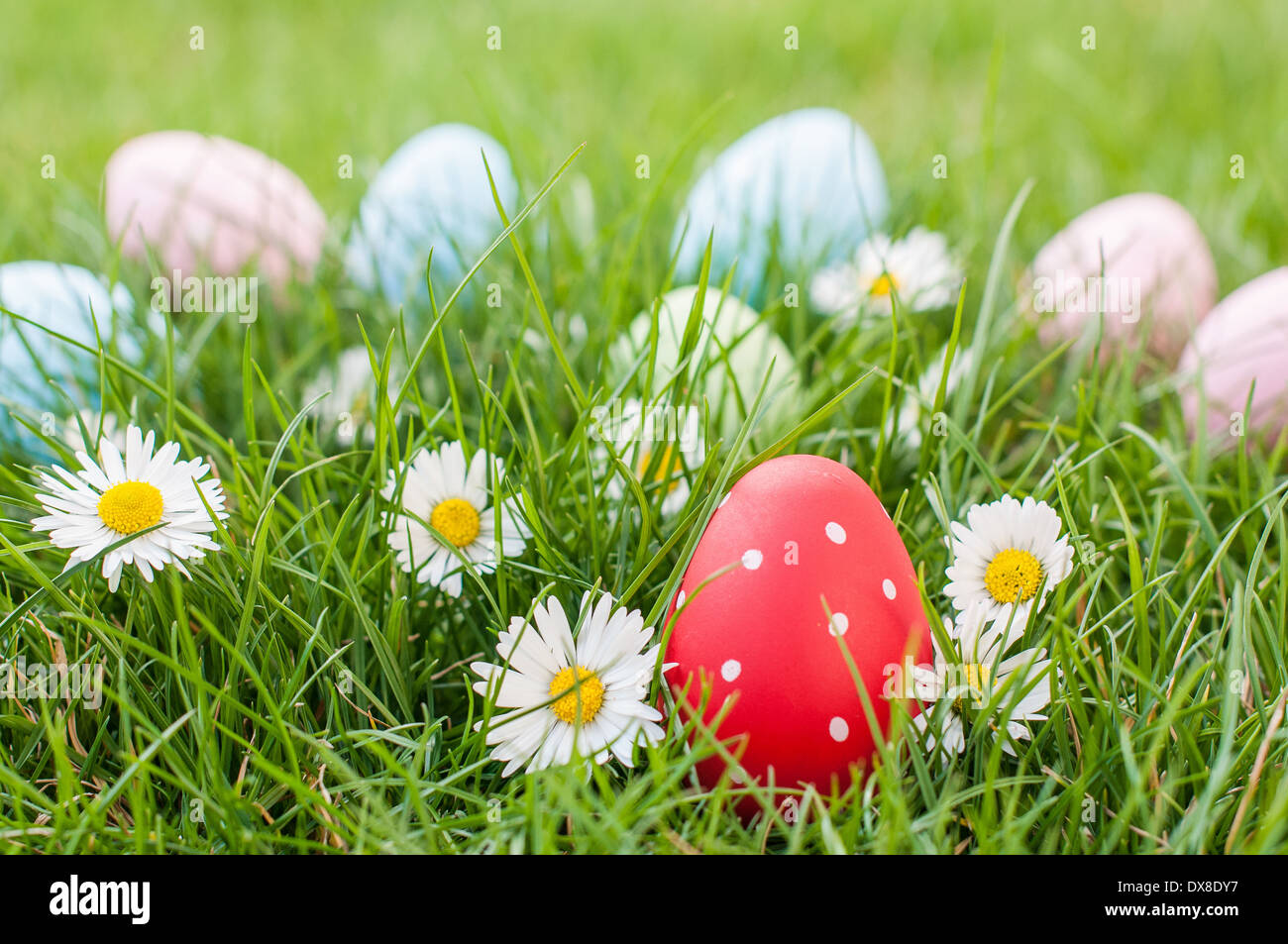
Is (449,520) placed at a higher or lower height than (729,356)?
lower

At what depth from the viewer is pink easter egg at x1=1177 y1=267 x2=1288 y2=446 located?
1.03 m

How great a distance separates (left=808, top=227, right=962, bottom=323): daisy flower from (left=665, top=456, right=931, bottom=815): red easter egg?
553mm

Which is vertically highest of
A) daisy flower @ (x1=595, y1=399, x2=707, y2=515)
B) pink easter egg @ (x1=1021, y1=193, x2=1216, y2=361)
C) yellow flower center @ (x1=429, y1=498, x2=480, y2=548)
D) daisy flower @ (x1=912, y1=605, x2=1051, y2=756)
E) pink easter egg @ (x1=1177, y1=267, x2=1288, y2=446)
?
pink easter egg @ (x1=1021, y1=193, x2=1216, y2=361)

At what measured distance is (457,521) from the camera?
80cm

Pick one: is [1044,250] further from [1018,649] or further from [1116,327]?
[1018,649]

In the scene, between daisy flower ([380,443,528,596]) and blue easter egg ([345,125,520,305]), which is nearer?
daisy flower ([380,443,528,596])

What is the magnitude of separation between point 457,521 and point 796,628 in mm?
290

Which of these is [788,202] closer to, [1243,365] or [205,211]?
[1243,365]

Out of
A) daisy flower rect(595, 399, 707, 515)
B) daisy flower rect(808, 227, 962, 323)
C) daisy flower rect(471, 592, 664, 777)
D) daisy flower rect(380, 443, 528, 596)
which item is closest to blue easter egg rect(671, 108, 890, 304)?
daisy flower rect(808, 227, 962, 323)

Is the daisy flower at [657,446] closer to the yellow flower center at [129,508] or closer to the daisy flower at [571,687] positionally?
the daisy flower at [571,687]

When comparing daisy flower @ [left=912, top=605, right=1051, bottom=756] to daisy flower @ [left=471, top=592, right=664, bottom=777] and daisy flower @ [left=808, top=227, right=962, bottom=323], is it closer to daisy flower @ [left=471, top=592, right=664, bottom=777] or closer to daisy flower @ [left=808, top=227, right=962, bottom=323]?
daisy flower @ [left=471, top=592, right=664, bottom=777]

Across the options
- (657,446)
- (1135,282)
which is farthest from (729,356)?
(1135,282)

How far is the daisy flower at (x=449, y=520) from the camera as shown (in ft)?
2.61
